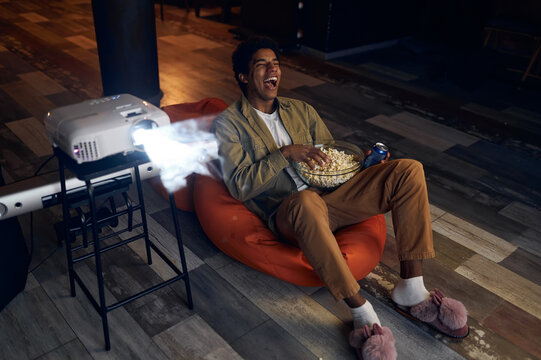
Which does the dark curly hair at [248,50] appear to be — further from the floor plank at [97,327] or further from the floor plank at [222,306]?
the floor plank at [97,327]

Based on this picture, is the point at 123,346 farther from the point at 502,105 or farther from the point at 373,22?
the point at 373,22

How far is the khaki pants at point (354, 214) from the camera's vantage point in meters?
1.63

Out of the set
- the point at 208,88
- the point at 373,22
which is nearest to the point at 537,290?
the point at 208,88

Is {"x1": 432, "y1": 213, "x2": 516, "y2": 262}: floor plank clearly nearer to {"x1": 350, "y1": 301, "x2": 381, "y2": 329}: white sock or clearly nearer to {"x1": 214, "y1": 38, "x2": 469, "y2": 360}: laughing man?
{"x1": 214, "y1": 38, "x2": 469, "y2": 360}: laughing man

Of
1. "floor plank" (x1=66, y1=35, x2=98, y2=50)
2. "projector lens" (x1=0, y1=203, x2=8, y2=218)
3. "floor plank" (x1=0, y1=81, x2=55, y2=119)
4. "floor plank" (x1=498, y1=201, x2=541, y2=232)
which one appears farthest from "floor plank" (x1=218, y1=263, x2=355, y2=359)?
"floor plank" (x1=66, y1=35, x2=98, y2=50)

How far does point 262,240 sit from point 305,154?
0.40m

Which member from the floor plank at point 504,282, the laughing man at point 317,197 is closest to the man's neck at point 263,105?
the laughing man at point 317,197

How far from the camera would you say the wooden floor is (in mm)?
1694

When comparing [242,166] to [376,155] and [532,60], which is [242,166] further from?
[532,60]

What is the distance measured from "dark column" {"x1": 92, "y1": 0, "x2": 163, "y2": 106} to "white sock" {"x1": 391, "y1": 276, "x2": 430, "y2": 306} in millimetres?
2746

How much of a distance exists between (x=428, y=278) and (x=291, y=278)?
24.9 inches

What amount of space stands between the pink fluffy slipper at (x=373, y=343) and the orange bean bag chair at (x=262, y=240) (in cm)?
30

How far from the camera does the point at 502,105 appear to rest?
13.5 feet

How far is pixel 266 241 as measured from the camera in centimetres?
192
